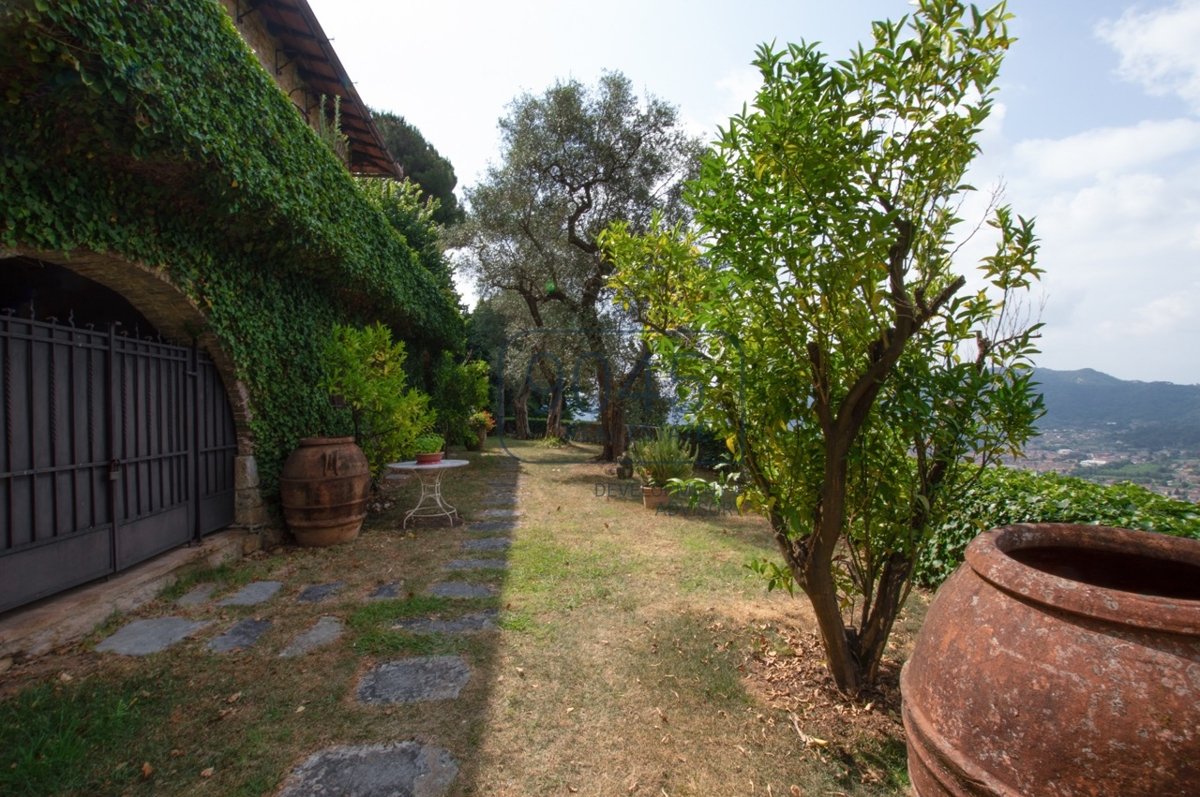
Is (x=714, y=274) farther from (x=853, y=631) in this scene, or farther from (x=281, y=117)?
(x=281, y=117)

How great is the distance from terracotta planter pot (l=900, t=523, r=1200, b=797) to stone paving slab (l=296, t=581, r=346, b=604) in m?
3.77

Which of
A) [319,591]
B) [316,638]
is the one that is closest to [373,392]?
[319,591]

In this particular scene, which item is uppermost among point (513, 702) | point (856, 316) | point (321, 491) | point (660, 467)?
point (856, 316)

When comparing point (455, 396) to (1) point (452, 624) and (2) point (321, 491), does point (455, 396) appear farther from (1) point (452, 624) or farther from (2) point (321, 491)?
(1) point (452, 624)

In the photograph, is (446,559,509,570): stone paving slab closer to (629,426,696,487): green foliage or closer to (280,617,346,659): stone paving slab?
(280,617,346,659): stone paving slab

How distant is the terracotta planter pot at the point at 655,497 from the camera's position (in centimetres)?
760

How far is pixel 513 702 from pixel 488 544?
9.72 ft

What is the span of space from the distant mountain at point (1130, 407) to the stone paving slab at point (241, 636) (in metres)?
5.55

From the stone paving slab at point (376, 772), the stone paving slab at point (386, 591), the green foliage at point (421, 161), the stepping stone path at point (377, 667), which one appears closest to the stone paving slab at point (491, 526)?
the stepping stone path at point (377, 667)

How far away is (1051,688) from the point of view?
1.29m

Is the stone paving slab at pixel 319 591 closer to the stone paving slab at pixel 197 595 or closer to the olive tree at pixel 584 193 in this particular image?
the stone paving slab at pixel 197 595

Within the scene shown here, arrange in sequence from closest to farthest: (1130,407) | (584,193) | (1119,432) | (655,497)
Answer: (1119,432), (1130,407), (655,497), (584,193)

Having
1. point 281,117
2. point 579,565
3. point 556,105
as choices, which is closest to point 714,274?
point 579,565

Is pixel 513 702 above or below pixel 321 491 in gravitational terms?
below
